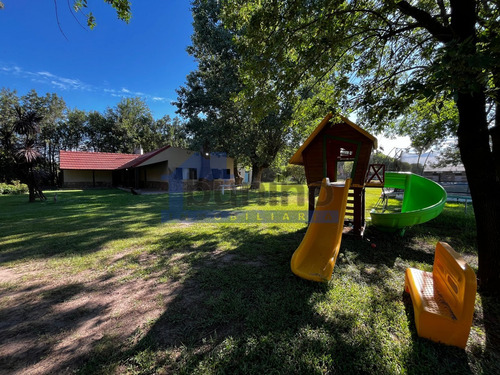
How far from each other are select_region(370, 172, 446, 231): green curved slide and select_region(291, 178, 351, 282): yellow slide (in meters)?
1.81

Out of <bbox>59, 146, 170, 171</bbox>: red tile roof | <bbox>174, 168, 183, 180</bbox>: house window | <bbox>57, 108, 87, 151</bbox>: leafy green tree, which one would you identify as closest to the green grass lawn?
<bbox>174, 168, 183, 180</bbox>: house window

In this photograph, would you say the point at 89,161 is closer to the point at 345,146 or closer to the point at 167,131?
the point at 167,131

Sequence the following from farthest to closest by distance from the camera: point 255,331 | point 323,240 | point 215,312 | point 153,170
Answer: point 153,170 → point 323,240 → point 215,312 → point 255,331

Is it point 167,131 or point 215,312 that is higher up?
point 167,131

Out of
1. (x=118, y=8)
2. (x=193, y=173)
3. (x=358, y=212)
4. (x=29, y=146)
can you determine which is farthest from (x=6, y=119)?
(x=358, y=212)

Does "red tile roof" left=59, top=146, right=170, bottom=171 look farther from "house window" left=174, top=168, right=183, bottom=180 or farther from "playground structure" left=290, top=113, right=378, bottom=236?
"playground structure" left=290, top=113, right=378, bottom=236

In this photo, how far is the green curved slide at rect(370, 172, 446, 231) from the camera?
17.9 feet

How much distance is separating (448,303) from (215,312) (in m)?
2.99

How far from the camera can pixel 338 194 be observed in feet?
16.1

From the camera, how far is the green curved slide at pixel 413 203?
5.45 metres

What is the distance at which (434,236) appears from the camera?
6168 millimetres

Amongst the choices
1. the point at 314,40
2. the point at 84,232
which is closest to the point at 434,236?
the point at 314,40

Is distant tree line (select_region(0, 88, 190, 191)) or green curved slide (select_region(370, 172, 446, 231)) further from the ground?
distant tree line (select_region(0, 88, 190, 191))

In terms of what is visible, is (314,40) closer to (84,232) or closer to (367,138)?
(367,138)
